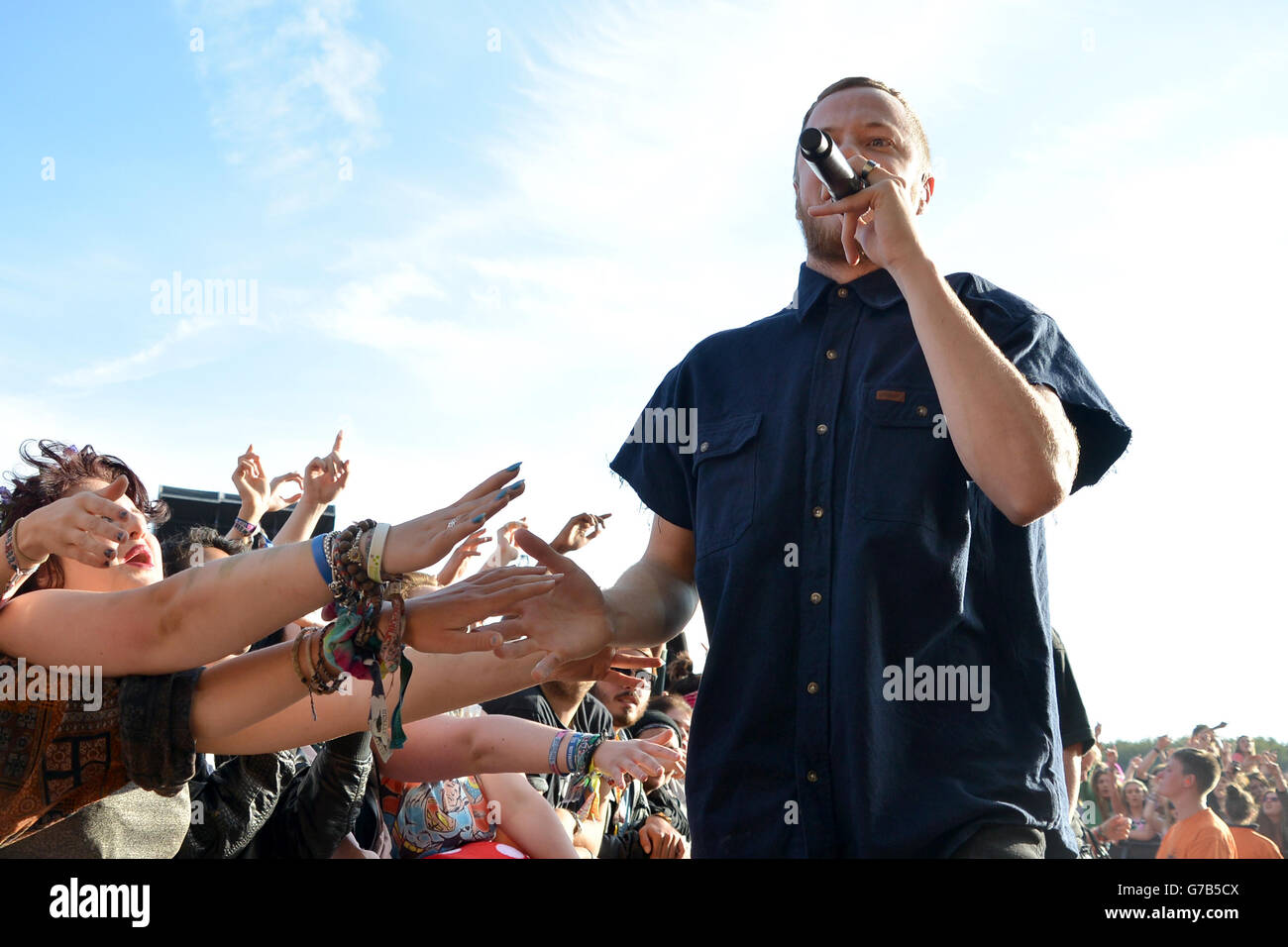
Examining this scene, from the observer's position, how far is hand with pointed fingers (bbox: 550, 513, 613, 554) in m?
3.29

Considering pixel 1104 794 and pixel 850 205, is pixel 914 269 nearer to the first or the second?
pixel 850 205

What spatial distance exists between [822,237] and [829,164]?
0.40m

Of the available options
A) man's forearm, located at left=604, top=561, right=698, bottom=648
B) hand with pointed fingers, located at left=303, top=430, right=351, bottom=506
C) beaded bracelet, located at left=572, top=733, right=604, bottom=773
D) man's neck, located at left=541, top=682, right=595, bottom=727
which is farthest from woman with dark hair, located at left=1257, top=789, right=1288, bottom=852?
man's forearm, located at left=604, top=561, right=698, bottom=648

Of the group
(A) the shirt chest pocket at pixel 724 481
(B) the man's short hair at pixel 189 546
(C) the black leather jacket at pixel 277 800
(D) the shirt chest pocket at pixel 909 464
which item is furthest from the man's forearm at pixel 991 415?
(B) the man's short hair at pixel 189 546

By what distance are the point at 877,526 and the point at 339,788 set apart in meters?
2.54

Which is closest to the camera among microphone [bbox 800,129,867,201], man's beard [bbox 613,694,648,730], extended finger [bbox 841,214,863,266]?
microphone [bbox 800,129,867,201]

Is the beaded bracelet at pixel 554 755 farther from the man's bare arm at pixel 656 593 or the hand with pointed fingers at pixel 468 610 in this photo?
the man's bare arm at pixel 656 593

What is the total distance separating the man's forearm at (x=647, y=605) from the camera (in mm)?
2340

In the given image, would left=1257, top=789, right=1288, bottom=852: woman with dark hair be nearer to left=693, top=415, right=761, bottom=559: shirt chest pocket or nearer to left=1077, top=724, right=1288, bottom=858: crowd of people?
left=1077, top=724, right=1288, bottom=858: crowd of people

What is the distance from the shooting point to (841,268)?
2.29m

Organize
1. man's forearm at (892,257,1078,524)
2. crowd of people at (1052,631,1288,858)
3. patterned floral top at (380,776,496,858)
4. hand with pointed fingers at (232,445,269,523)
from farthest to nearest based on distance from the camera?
crowd of people at (1052,631,1288,858)
hand with pointed fingers at (232,445,269,523)
patterned floral top at (380,776,496,858)
man's forearm at (892,257,1078,524)

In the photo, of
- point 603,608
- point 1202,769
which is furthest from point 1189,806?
point 603,608

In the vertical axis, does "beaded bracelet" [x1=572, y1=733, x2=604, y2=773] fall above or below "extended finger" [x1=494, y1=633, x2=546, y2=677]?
below
